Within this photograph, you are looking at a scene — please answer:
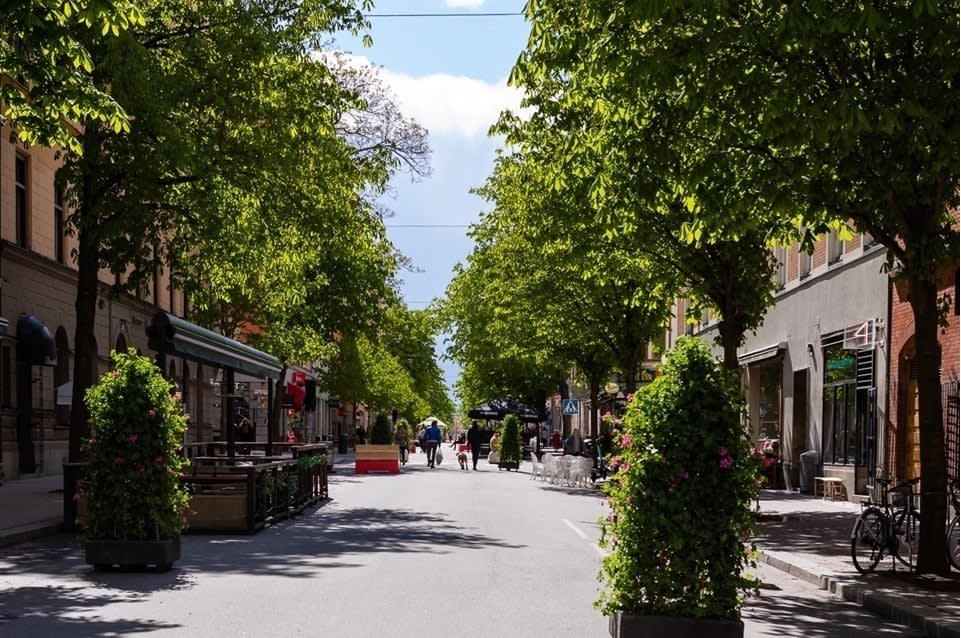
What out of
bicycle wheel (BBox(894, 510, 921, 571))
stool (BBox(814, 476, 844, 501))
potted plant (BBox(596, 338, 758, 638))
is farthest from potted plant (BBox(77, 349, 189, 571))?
stool (BBox(814, 476, 844, 501))

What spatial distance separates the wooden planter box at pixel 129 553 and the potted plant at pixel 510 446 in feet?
113

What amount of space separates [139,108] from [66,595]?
10610 millimetres

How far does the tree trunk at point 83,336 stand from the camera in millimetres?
21845

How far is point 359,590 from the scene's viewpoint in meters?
11.4

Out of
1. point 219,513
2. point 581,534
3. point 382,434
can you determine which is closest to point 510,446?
point 382,434

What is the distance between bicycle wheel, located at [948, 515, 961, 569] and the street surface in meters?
1.45

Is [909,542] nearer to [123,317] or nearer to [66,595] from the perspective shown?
[66,595]

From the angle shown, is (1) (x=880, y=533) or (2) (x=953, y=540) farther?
(1) (x=880, y=533)

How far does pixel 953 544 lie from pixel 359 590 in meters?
5.99

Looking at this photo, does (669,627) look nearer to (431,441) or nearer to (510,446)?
(510,446)

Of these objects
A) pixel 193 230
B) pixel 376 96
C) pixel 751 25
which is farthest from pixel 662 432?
pixel 376 96

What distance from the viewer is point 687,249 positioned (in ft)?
70.9

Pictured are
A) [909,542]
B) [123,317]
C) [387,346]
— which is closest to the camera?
[909,542]

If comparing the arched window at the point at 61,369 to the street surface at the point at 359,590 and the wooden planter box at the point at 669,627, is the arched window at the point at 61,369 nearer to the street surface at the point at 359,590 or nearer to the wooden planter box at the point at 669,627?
the street surface at the point at 359,590
